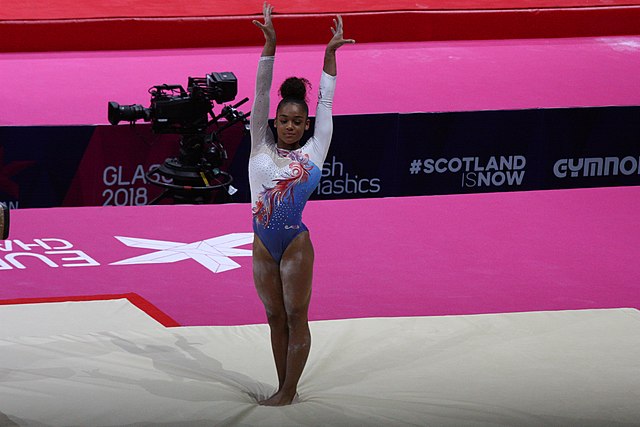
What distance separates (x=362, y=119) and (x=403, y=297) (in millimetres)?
1375

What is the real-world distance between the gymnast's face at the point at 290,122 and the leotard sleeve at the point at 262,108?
0.05 meters

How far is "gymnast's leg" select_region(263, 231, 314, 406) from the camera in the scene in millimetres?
3461

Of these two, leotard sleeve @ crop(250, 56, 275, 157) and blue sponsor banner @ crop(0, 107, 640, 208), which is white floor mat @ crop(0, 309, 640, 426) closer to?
leotard sleeve @ crop(250, 56, 275, 157)

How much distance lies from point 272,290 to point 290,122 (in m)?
0.51

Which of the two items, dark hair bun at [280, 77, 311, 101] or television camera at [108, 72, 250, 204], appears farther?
television camera at [108, 72, 250, 204]

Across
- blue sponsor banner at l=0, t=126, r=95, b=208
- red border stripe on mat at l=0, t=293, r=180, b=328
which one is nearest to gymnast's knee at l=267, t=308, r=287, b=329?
red border stripe on mat at l=0, t=293, r=180, b=328

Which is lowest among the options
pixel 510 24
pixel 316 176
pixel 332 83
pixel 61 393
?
pixel 61 393

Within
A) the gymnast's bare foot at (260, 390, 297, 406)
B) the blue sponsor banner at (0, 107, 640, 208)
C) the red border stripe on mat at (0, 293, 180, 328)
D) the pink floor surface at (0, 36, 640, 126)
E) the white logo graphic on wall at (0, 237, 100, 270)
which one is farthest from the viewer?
the pink floor surface at (0, 36, 640, 126)

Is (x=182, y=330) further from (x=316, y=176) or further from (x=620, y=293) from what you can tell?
(x=620, y=293)

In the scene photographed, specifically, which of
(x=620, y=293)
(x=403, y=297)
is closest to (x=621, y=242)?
(x=620, y=293)

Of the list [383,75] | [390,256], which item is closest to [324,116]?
[390,256]

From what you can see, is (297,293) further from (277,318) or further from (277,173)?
(277,173)

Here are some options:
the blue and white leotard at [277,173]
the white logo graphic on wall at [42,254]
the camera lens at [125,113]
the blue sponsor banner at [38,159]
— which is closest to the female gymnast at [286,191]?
the blue and white leotard at [277,173]

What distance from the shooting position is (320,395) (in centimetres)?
368
